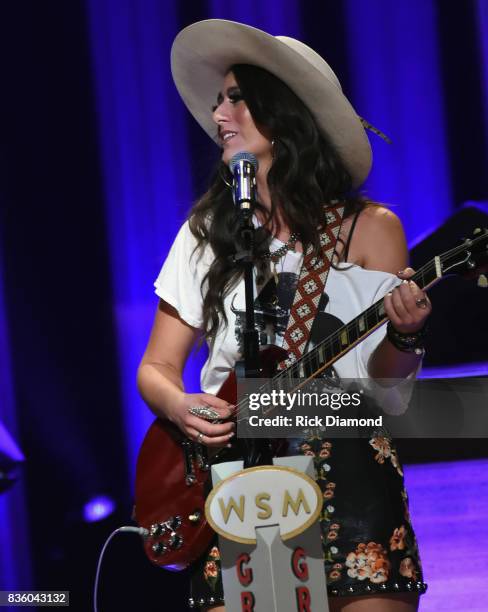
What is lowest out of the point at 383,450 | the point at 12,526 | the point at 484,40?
the point at 12,526

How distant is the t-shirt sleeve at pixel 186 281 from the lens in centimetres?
217

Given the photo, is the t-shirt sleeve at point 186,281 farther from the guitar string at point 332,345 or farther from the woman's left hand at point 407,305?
the woman's left hand at point 407,305

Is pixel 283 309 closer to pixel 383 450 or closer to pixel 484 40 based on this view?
pixel 383 450

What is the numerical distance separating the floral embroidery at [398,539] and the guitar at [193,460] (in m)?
0.36

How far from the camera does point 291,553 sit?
1544 millimetres

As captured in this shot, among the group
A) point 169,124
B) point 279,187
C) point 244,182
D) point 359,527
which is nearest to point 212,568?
point 359,527

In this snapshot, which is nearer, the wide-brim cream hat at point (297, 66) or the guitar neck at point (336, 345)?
the guitar neck at point (336, 345)

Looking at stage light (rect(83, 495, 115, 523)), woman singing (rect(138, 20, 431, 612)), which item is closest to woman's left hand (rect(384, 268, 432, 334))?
woman singing (rect(138, 20, 431, 612))

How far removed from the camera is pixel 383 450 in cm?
192

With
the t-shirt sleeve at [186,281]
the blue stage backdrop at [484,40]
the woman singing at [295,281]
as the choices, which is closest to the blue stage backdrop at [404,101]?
the blue stage backdrop at [484,40]

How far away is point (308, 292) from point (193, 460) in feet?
1.48

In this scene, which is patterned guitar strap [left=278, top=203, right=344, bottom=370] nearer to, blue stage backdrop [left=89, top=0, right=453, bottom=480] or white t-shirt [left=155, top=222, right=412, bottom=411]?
white t-shirt [left=155, top=222, right=412, bottom=411]

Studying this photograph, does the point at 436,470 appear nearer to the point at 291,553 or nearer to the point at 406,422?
the point at 406,422

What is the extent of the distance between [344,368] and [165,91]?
1779mm
